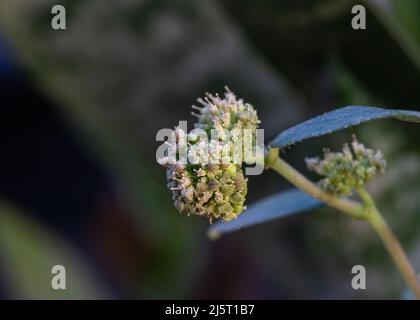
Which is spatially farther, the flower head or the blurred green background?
the blurred green background

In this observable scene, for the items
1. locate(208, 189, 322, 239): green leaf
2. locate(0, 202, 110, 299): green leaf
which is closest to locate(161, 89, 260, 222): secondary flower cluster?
locate(208, 189, 322, 239): green leaf

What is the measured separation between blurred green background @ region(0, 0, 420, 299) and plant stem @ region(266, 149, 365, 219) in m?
0.16

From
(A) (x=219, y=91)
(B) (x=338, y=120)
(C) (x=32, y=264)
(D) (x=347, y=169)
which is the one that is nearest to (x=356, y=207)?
(D) (x=347, y=169)

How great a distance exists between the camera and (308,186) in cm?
70

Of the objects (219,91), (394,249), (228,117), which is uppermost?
(219,91)

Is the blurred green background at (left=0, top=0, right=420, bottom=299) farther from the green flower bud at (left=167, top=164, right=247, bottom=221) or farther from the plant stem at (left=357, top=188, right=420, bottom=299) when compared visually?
the plant stem at (left=357, top=188, right=420, bottom=299)

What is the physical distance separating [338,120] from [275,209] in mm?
207

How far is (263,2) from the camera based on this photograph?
3.69ft

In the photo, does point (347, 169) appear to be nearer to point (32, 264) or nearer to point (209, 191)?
point (209, 191)

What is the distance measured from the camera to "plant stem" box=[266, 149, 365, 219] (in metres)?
0.67

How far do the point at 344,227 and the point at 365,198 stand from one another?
0.51 metres

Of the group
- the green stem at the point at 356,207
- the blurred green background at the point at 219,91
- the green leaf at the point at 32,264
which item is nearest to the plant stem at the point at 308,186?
the green stem at the point at 356,207

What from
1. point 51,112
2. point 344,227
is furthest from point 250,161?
point 51,112

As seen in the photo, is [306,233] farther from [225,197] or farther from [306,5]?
[225,197]
